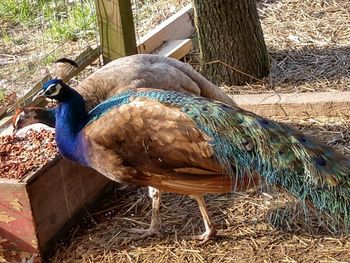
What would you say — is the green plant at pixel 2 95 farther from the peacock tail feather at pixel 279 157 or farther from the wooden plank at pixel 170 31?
the peacock tail feather at pixel 279 157

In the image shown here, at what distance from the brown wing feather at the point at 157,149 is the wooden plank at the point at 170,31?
2.41m

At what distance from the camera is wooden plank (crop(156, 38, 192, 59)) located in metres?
6.24

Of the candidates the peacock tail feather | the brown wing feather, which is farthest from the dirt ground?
the brown wing feather

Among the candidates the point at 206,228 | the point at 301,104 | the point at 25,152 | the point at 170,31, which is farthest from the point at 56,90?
the point at 170,31

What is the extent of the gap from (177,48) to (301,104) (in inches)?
59.2

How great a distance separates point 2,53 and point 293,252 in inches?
143

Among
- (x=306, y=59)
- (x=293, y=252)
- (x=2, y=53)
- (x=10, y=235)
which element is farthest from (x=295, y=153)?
(x=2, y=53)

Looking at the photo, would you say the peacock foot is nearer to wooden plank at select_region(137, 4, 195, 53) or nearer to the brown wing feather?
the brown wing feather

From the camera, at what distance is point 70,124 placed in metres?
3.92

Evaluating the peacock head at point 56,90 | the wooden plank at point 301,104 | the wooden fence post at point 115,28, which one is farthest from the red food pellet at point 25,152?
the wooden plank at point 301,104

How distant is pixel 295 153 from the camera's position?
11.5 ft

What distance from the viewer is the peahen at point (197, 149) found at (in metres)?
3.49

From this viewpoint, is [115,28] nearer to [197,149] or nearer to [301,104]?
[301,104]

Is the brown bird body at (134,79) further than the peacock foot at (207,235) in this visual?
Yes
